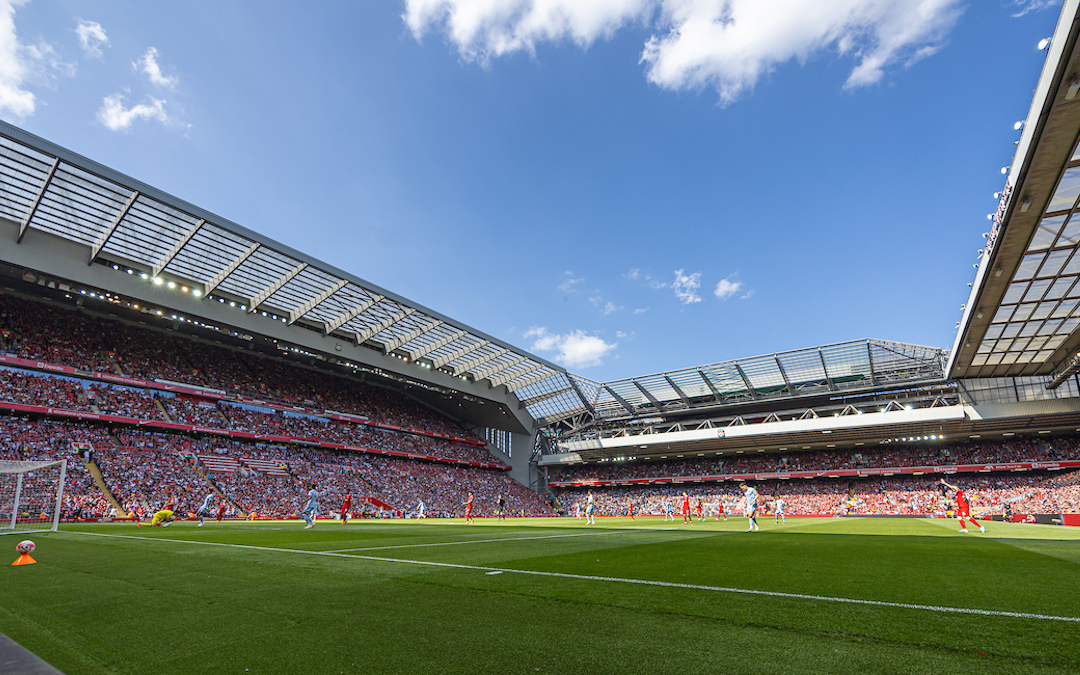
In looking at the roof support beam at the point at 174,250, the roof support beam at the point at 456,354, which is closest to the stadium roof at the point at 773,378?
the roof support beam at the point at 456,354

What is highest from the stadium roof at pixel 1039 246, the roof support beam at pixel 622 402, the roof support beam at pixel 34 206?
the roof support beam at pixel 34 206

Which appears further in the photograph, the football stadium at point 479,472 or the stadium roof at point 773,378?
the stadium roof at point 773,378

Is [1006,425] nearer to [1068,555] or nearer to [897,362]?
[897,362]

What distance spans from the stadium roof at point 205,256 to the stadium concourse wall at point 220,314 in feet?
1.60

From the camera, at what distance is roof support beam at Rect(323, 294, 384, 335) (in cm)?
3612

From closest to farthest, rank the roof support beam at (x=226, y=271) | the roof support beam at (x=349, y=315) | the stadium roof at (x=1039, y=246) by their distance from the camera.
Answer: the stadium roof at (x=1039, y=246)
the roof support beam at (x=226, y=271)
the roof support beam at (x=349, y=315)

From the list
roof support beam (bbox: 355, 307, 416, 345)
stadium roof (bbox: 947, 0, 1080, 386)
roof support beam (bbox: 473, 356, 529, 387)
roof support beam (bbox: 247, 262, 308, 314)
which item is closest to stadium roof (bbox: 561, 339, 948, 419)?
roof support beam (bbox: 473, 356, 529, 387)

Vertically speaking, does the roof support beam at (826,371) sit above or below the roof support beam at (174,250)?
below

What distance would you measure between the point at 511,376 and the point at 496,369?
2577mm

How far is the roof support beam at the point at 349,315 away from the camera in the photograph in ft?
118

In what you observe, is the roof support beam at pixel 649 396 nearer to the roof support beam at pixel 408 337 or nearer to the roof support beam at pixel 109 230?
the roof support beam at pixel 408 337

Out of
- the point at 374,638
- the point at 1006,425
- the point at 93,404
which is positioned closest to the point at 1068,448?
the point at 1006,425

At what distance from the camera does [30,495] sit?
22.2 m

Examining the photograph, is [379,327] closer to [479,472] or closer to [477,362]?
[477,362]
